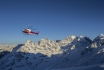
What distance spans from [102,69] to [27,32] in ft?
253

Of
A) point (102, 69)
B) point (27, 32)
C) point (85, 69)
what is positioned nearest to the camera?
point (102, 69)

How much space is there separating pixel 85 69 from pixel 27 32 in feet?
248

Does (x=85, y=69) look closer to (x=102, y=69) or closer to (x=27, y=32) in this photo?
(x=102, y=69)

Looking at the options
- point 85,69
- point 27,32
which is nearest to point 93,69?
point 85,69

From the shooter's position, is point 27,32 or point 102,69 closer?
point 102,69

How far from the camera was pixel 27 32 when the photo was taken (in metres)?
91.6

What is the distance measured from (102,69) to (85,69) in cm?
199

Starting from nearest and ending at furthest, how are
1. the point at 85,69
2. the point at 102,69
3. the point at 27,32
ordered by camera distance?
the point at 102,69, the point at 85,69, the point at 27,32

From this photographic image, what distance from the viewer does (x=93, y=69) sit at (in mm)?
17484

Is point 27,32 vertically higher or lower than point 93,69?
higher

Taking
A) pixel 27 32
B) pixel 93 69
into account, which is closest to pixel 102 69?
pixel 93 69

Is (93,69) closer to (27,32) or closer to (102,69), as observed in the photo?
(102,69)

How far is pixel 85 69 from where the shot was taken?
18.0 metres

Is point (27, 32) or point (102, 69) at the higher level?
point (27, 32)
